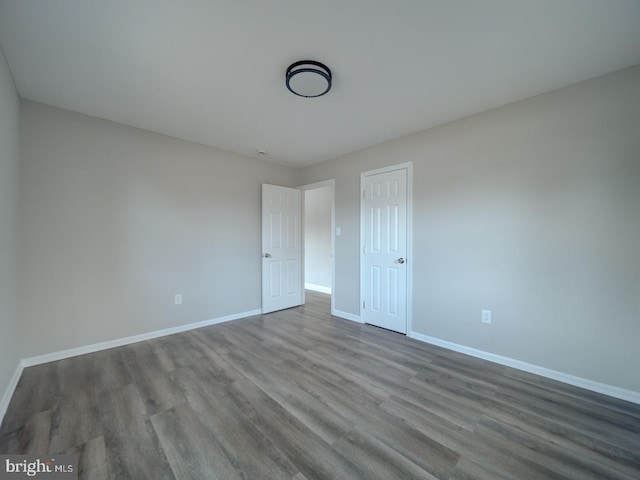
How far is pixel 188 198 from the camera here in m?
3.41

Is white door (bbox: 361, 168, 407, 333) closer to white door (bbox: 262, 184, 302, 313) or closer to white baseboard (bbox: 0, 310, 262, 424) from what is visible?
white door (bbox: 262, 184, 302, 313)

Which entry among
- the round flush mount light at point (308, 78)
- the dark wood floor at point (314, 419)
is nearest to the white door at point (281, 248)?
the dark wood floor at point (314, 419)

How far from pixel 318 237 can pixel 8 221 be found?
192 inches

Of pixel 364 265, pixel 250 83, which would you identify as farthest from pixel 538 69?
pixel 364 265

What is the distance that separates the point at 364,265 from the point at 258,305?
1.88 m

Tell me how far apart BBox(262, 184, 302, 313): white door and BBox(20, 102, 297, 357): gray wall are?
15.8 inches

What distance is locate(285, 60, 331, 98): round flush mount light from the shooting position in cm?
191

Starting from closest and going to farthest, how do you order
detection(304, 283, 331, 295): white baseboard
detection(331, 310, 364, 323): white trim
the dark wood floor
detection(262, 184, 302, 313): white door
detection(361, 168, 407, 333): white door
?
1. the dark wood floor
2. detection(361, 168, 407, 333): white door
3. detection(331, 310, 364, 323): white trim
4. detection(262, 184, 302, 313): white door
5. detection(304, 283, 331, 295): white baseboard

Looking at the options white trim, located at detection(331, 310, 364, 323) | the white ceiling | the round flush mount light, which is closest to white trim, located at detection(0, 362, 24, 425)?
the white ceiling

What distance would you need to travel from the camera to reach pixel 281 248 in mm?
4402

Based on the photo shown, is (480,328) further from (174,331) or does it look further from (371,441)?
(174,331)

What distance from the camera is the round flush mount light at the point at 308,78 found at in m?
1.91

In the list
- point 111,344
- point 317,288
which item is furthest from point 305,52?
point 317,288

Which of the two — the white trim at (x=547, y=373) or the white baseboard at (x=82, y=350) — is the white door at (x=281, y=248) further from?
the white trim at (x=547, y=373)
